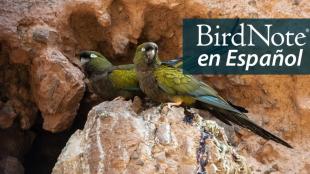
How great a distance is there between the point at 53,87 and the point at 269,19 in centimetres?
122

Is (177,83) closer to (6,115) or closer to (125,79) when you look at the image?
(125,79)

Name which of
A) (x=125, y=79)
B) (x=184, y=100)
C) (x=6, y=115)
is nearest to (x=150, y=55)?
(x=184, y=100)

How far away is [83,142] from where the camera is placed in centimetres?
321

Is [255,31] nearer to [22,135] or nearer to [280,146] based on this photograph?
[280,146]

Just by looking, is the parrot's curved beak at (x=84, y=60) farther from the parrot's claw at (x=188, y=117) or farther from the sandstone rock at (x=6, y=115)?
the parrot's claw at (x=188, y=117)

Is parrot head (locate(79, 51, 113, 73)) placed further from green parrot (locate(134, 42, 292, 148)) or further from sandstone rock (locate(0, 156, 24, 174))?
sandstone rock (locate(0, 156, 24, 174))

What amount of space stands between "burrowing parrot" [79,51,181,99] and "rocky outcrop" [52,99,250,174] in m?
0.36

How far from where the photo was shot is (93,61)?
149 inches

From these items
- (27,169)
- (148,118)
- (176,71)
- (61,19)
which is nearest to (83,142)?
(148,118)

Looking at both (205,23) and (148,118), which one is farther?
(205,23)

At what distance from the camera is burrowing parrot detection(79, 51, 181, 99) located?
142 inches

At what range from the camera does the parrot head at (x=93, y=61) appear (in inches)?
149

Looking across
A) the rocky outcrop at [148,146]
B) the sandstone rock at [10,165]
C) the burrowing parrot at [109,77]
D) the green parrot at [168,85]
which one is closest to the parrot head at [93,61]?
the burrowing parrot at [109,77]

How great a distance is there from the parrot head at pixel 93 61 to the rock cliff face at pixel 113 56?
114 millimetres
